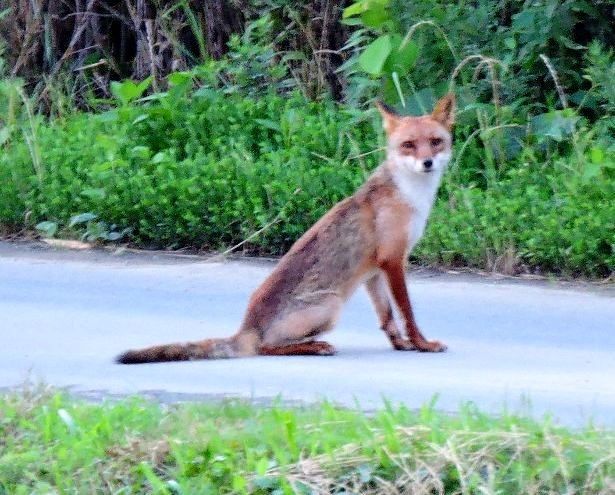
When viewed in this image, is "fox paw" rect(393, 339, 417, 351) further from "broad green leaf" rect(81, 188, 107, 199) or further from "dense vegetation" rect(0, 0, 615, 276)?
"broad green leaf" rect(81, 188, 107, 199)

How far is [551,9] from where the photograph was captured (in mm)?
10953

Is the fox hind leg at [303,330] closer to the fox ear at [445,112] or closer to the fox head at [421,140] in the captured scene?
the fox head at [421,140]

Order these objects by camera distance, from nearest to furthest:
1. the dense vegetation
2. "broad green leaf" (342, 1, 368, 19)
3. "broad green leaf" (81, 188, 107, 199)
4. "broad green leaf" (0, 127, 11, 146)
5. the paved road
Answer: the paved road
the dense vegetation
"broad green leaf" (342, 1, 368, 19)
"broad green leaf" (81, 188, 107, 199)
"broad green leaf" (0, 127, 11, 146)

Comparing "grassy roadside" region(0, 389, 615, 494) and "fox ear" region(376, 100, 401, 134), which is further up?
"fox ear" region(376, 100, 401, 134)

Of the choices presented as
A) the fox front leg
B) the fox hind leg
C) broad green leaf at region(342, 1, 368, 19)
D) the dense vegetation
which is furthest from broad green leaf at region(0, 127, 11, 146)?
the fox front leg

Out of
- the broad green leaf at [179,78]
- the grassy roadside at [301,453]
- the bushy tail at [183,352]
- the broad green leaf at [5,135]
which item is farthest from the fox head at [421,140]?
the broad green leaf at [5,135]

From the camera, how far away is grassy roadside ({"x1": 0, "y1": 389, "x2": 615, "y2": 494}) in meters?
5.01

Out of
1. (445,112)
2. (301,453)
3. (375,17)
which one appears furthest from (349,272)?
(375,17)

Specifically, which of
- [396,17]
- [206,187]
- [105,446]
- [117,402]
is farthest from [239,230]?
[105,446]

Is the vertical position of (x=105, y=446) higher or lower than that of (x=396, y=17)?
lower

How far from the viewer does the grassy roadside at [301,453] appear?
197 inches

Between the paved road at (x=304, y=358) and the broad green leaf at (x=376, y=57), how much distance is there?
6.15ft

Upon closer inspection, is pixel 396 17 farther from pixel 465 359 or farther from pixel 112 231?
pixel 465 359

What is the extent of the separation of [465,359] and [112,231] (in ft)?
14.8
